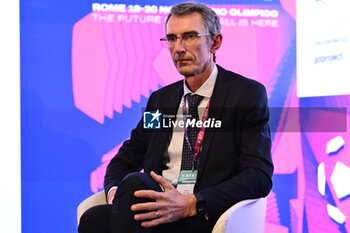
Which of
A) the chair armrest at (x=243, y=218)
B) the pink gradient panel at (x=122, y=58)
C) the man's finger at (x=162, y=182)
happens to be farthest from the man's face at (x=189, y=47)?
the pink gradient panel at (x=122, y=58)

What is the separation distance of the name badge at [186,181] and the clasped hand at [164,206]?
0.76ft

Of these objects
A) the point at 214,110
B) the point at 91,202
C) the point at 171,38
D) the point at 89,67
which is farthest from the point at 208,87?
the point at 89,67

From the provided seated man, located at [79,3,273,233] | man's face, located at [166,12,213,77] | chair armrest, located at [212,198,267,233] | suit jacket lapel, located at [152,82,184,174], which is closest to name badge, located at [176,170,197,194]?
seated man, located at [79,3,273,233]

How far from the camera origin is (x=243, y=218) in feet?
6.35

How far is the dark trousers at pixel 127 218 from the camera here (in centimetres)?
173

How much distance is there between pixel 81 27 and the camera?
10.9ft

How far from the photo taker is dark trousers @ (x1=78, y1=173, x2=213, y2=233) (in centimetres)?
173

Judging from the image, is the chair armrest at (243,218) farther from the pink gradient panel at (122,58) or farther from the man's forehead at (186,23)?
the pink gradient panel at (122,58)

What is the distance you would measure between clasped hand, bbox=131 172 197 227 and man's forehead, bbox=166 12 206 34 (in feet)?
2.68

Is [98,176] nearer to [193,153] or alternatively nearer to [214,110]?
[193,153]

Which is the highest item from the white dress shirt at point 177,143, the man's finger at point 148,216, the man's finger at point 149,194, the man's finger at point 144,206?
the white dress shirt at point 177,143

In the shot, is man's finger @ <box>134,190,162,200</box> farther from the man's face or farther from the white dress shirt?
the man's face

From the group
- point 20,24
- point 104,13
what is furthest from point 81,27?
point 20,24

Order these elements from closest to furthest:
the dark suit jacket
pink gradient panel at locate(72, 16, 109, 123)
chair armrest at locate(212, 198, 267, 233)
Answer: chair armrest at locate(212, 198, 267, 233) < the dark suit jacket < pink gradient panel at locate(72, 16, 109, 123)
